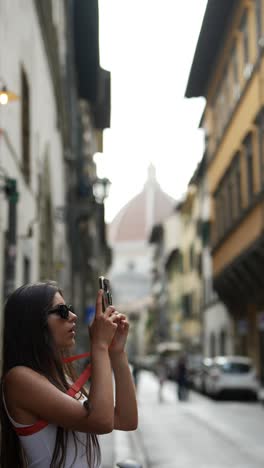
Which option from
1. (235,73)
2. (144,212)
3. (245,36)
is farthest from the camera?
(144,212)

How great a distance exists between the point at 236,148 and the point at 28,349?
3038 cm

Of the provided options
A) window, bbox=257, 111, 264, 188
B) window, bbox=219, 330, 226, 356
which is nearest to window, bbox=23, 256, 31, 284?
window, bbox=257, 111, 264, 188

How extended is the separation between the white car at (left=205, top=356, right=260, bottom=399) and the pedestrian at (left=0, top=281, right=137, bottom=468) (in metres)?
27.3

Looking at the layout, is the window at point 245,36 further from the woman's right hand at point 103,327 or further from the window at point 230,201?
the woman's right hand at point 103,327

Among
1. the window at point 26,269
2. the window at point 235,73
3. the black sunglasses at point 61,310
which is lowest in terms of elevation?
the black sunglasses at point 61,310

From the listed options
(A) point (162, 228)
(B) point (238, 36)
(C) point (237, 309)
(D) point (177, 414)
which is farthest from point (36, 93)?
(A) point (162, 228)

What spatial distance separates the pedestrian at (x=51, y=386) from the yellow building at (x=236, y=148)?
24216 mm

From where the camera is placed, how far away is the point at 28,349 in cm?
314

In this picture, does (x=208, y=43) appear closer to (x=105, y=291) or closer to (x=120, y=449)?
(x=120, y=449)

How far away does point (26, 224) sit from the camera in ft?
47.3

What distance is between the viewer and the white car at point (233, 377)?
30062mm

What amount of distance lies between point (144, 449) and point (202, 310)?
4270cm

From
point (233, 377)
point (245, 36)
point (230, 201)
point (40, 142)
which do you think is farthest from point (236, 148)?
point (40, 142)

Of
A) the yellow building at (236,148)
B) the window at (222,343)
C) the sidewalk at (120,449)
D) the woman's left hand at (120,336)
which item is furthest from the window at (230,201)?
the woman's left hand at (120,336)
